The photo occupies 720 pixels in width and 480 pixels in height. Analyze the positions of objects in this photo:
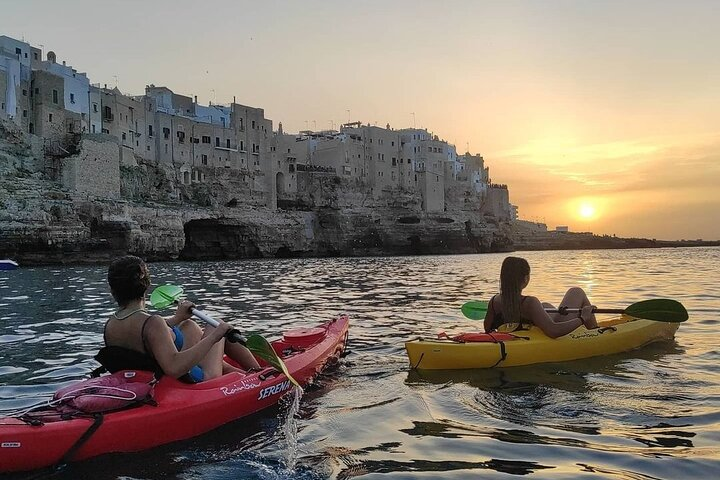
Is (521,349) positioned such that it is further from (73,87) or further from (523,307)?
(73,87)

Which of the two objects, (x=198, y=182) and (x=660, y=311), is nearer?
(x=660, y=311)

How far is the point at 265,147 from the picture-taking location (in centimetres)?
6206

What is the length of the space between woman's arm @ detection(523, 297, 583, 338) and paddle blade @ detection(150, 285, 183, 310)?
384 centimetres

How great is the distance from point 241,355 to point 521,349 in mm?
3012

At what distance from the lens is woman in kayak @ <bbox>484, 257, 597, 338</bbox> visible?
6.36 metres

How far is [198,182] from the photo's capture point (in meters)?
54.6

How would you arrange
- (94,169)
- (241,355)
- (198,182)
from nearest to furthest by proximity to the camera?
(241,355)
(94,169)
(198,182)

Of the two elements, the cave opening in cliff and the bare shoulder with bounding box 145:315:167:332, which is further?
the cave opening in cliff

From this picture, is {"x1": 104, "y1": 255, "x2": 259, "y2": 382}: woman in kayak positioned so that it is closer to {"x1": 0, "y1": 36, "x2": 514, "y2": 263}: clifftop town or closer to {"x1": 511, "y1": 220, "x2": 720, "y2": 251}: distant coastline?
{"x1": 0, "y1": 36, "x2": 514, "y2": 263}: clifftop town

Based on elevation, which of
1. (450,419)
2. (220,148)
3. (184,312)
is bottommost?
(450,419)

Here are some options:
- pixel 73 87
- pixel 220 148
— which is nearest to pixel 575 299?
pixel 73 87

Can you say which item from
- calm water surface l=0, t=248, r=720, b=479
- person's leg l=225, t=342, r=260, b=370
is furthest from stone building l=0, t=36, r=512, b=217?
person's leg l=225, t=342, r=260, b=370

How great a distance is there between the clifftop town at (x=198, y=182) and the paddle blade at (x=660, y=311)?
33.8m

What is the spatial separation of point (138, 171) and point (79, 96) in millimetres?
7078
